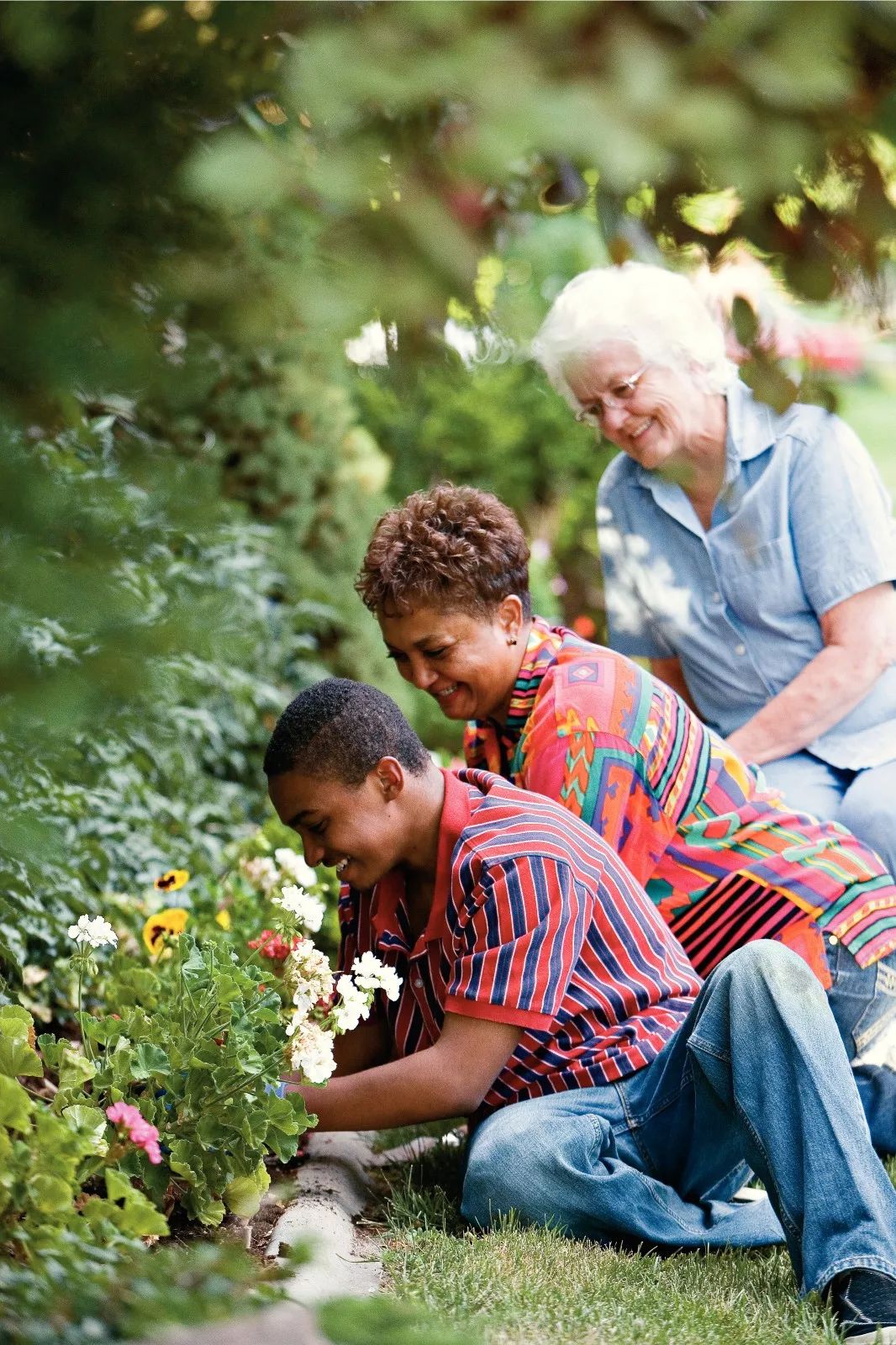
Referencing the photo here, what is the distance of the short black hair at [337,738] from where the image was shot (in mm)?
2641

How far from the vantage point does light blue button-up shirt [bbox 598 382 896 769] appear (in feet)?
12.1

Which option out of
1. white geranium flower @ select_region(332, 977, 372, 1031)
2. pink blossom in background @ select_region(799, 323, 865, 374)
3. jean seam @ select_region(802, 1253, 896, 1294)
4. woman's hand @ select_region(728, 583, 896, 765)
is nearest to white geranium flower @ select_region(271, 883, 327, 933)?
white geranium flower @ select_region(332, 977, 372, 1031)

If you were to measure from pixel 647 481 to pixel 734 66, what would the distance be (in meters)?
2.77

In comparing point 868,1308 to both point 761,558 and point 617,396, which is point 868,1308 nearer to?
point 761,558

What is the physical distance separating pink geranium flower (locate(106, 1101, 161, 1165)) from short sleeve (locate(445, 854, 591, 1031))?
573 mm

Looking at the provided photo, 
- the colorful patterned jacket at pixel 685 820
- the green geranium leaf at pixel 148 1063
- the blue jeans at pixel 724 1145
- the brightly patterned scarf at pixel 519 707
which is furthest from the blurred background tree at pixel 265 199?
the brightly patterned scarf at pixel 519 707

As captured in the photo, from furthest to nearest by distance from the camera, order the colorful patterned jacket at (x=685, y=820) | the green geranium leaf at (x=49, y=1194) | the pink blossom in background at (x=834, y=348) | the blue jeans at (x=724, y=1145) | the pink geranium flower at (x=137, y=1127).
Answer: the colorful patterned jacket at (x=685, y=820) < the blue jeans at (x=724, y=1145) < the pink geranium flower at (x=137, y=1127) < the green geranium leaf at (x=49, y=1194) < the pink blossom in background at (x=834, y=348)

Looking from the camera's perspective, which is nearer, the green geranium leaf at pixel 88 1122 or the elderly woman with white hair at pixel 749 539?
the green geranium leaf at pixel 88 1122

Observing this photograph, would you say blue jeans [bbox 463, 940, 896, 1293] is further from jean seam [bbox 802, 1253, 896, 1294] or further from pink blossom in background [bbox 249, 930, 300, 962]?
pink blossom in background [bbox 249, 930, 300, 962]

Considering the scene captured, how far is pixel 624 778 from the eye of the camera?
299 cm

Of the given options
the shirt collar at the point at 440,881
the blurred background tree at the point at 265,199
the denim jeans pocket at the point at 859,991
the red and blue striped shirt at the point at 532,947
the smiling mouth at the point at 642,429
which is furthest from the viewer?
the smiling mouth at the point at 642,429

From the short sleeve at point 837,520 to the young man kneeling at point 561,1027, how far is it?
1184 mm

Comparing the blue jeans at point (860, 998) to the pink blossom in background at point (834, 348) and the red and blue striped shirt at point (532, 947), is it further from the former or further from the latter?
the pink blossom in background at point (834, 348)

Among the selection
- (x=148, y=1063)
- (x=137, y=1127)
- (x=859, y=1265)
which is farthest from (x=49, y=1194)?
(x=859, y=1265)
